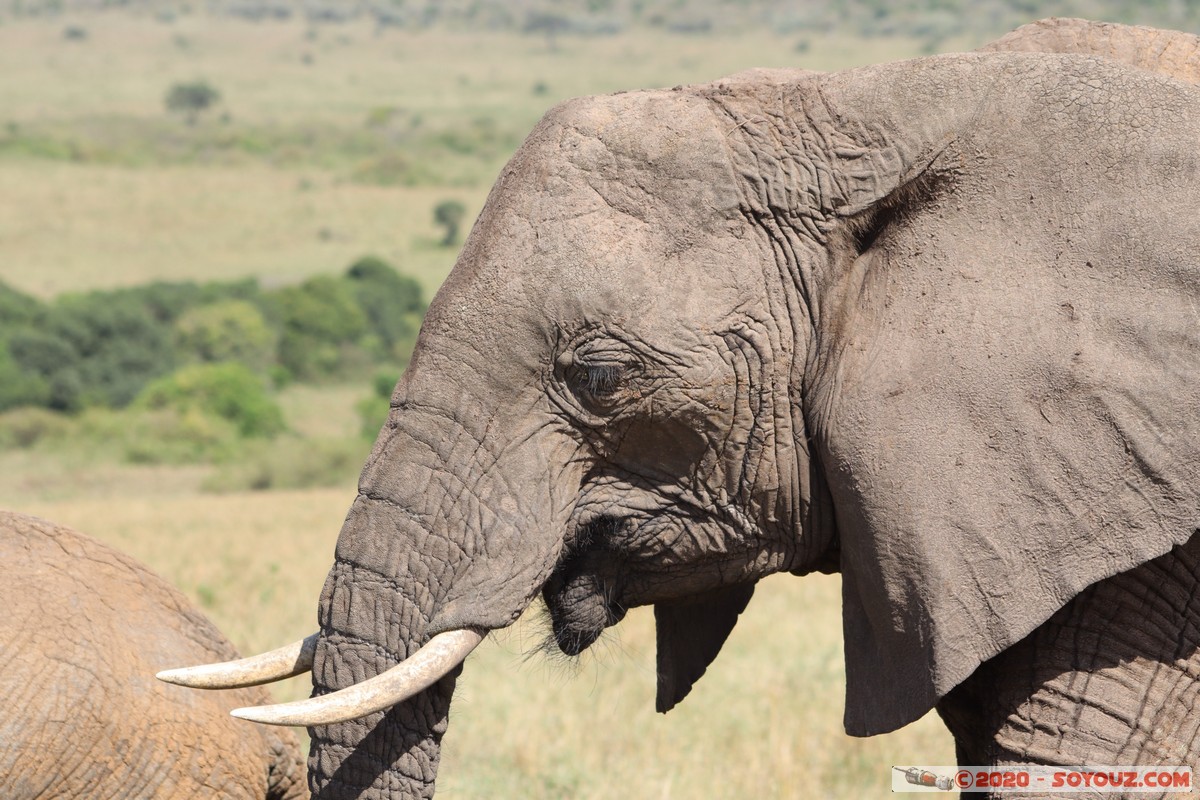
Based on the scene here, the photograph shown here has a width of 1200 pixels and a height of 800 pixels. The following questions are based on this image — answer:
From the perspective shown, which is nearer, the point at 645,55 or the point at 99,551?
the point at 99,551

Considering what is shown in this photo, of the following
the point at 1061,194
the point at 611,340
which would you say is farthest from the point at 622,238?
the point at 1061,194

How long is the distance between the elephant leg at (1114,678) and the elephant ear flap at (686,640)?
89cm

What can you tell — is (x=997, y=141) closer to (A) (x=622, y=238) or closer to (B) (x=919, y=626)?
(A) (x=622, y=238)

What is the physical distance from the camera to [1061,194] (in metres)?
2.82

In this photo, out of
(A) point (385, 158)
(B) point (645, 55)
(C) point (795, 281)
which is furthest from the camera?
(B) point (645, 55)

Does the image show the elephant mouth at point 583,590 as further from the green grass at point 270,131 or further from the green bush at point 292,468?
the green grass at point 270,131

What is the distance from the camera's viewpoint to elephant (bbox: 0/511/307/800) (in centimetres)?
348

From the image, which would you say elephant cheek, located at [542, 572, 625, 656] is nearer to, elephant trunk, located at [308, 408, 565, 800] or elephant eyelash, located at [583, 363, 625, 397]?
elephant trunk, located at [308, 408, 565, 800]

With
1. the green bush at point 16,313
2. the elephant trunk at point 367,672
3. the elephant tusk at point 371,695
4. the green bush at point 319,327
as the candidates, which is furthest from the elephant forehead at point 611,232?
the green bush at point 319,327

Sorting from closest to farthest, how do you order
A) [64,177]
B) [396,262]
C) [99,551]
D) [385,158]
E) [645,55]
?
[99,551]
[396,262]
[64,177]
[385,158]
[645,55]

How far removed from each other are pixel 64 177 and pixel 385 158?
11310 millimetres

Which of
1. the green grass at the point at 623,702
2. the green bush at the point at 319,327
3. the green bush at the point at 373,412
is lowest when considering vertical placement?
the green bush at the point at 319,327

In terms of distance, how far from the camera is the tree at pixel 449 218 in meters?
45.8

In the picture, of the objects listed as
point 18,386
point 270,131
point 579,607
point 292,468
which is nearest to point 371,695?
point 579,607
